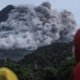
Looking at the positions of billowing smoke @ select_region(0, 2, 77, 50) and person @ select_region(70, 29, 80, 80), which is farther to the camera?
billowing smoke @ select_region(0, 2, 77, 50)

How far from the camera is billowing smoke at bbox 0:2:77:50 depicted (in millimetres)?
92812

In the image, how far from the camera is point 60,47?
6375cm

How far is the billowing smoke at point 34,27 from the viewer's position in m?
92.8

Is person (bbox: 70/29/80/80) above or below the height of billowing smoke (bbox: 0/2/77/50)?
above

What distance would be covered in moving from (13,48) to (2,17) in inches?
620

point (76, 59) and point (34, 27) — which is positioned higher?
point (76, 59)

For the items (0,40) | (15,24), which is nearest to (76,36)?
(0,40)

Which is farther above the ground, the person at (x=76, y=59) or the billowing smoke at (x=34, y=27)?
the person at (x=76, y=59)

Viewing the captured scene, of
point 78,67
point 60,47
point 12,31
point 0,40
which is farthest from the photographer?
point 12,31

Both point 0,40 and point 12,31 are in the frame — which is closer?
point 0,40

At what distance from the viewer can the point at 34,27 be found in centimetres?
9775

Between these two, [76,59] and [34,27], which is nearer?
[76,59]

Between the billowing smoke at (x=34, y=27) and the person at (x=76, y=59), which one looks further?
the billowing smoke at (x=34, y=27)

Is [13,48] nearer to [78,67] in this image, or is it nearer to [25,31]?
[25,31]
